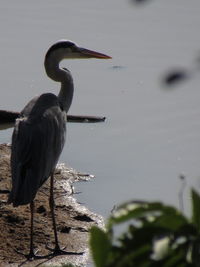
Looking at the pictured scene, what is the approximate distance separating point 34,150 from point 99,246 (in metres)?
4.25

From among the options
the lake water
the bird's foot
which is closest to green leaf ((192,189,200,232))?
the bird's foot

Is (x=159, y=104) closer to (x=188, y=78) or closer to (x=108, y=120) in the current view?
(x=108, y=120)

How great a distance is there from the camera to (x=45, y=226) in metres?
6.64

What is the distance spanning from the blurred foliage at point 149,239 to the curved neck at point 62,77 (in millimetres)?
5662

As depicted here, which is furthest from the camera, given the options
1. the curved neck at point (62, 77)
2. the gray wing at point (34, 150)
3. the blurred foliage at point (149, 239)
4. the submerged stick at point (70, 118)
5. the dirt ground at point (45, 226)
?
the submerged stick at point (70, 118)

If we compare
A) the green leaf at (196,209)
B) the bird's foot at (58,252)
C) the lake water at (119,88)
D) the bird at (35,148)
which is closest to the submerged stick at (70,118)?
the lake water at (119,88)

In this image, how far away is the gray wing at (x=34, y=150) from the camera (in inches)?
229

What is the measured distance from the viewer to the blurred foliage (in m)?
1.72

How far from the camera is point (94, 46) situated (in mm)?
10875

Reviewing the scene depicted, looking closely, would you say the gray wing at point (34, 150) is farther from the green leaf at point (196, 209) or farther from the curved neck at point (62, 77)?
the green leaf at point (196, 209)

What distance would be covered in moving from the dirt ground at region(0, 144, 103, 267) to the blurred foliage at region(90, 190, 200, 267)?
4.07m

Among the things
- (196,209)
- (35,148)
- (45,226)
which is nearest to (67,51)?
(45,226)

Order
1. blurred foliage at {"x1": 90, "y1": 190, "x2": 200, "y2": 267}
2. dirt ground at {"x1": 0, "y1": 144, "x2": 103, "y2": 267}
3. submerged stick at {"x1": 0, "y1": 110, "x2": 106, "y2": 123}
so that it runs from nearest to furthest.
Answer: blurred foliage at {"x1": 90, "y1": 190, "x2": 200, "y2": 267} < dirt ground at {"x1": 0, "y1": 144, "x2": 103, "y2": 267} < submerged stick at {"x1": 0, "y1": 110, "x2": 106, "y2": 123}

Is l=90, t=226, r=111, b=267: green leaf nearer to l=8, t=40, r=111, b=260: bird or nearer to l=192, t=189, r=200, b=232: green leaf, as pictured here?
l=192, t=189, r=200, b=232: green leaf
